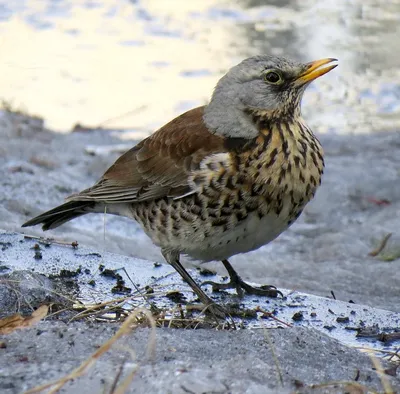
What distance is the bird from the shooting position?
486 cm

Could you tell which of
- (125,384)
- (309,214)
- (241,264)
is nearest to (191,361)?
(125,384)

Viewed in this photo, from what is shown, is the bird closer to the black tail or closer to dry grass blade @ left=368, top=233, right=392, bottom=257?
the black tail

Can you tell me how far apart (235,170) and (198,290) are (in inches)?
27.4

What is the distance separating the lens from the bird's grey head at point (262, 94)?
5.09 m

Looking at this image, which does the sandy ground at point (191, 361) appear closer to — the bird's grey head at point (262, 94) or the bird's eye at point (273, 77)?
the bird's grey head at point (262, 94)

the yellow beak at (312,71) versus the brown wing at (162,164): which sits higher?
the yellow beak at (312,71)

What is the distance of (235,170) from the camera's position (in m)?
4.85

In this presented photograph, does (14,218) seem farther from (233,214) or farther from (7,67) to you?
(7,67)

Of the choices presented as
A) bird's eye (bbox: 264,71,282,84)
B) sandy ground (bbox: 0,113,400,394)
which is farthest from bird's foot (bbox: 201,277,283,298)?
bird's eye (bbox: 264,71,282,84)

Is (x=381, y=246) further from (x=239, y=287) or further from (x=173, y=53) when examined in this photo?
(x=173, y=53)

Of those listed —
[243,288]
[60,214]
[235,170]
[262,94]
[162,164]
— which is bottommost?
[243,288]

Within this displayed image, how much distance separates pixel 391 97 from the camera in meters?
10.3

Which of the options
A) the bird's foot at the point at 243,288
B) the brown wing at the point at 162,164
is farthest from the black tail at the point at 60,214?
the bird's foot at the point at 243,288

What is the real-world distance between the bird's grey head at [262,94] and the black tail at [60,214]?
1152 millimetres
